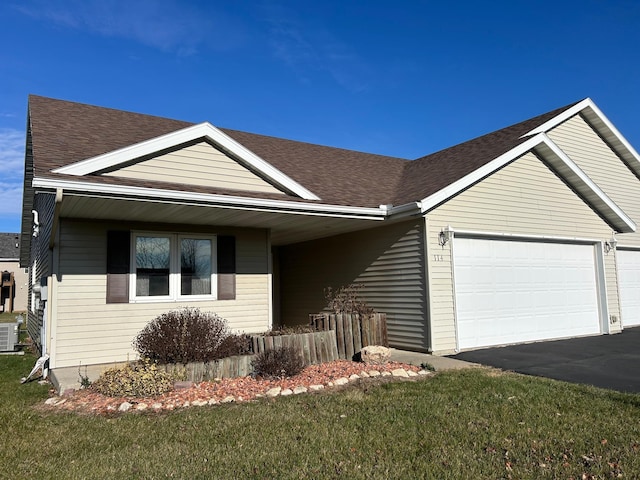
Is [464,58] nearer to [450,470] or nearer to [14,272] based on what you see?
[450,470]

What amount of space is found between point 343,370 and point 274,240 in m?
6.75

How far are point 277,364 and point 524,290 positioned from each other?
23.3 ft

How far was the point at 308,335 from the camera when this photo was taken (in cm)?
852

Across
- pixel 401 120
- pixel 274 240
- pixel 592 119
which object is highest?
pixel 401 120

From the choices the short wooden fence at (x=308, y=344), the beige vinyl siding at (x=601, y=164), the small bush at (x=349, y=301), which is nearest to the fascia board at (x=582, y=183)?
the beige vinyl siding at (x=601, y=164)

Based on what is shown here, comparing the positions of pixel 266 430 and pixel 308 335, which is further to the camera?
pixel 308 335

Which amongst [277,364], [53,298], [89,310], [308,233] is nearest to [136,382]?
[277,364]

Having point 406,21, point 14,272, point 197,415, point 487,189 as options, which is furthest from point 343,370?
point 14,272

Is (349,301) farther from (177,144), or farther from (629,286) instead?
(629,286)

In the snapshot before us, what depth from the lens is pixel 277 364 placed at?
7461 millimetres

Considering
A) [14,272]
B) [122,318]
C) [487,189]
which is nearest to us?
[122,318]

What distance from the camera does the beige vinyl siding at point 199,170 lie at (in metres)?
8.96

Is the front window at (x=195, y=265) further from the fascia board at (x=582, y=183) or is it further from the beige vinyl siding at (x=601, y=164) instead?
the beige vinyl siding at (x=601, y=164)

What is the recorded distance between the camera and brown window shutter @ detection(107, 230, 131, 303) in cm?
921
